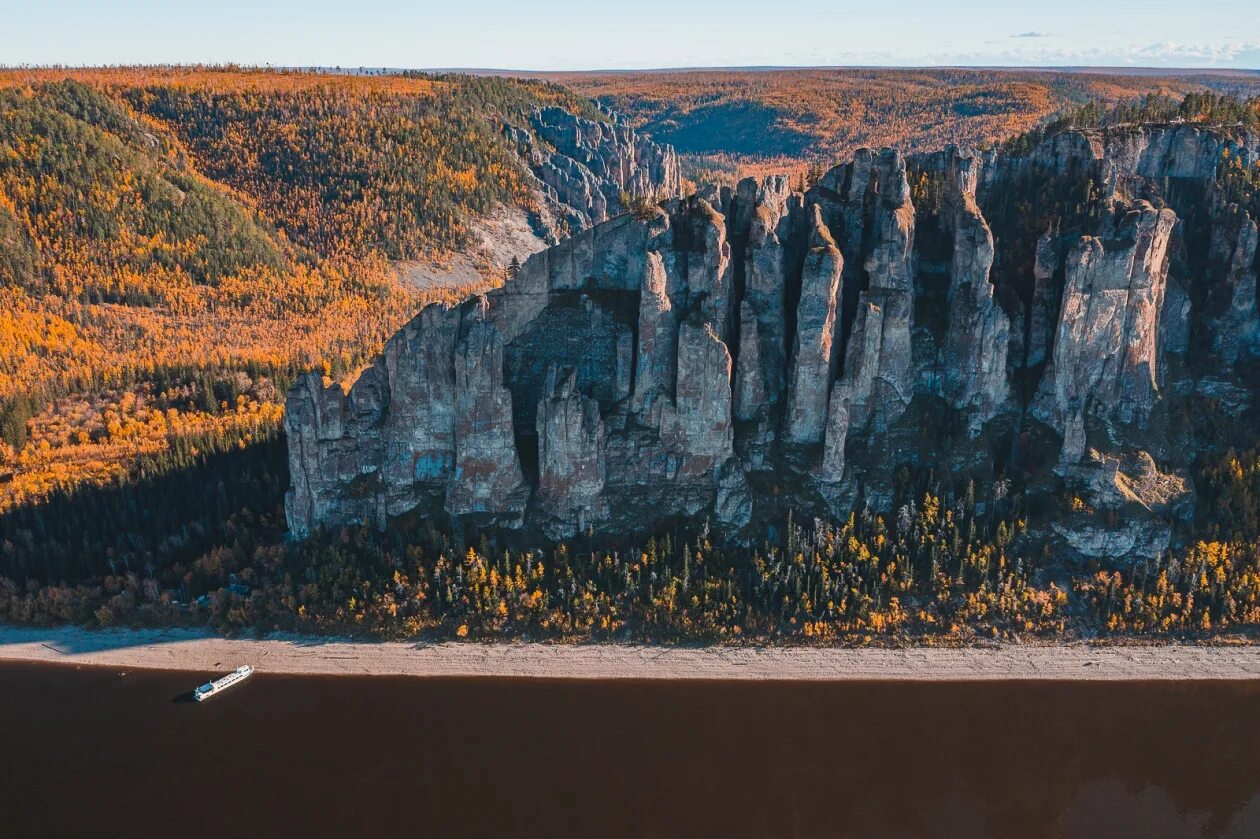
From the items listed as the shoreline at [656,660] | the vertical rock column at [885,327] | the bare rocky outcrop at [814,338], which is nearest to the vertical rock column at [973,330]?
the vertical rock column at [885,327]

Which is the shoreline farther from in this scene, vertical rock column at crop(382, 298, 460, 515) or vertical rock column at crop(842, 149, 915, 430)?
vertical rock column at crop(842, 149, 915, 430)

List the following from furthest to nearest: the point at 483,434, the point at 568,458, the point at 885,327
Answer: the point at 885,327 < the point at 568,458 < the point at 483,434

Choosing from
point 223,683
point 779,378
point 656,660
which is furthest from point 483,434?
point 223,683

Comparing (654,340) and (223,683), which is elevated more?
(654,340)

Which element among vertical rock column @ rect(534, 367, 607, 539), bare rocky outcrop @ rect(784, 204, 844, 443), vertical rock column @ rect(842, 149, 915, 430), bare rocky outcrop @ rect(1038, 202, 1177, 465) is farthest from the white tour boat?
bare rocky outcrop @ rect(1038, 202, 1177, 465)

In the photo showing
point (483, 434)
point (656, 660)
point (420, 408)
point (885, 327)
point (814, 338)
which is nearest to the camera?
point (656, 660)

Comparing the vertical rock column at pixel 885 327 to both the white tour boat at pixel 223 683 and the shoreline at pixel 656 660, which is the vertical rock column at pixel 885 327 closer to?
the shoreline at pixel 656 660

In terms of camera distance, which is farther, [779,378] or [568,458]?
[779,378]

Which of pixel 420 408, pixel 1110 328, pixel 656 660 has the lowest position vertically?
pixel 656 660

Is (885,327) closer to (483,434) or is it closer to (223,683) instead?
(483,434)
